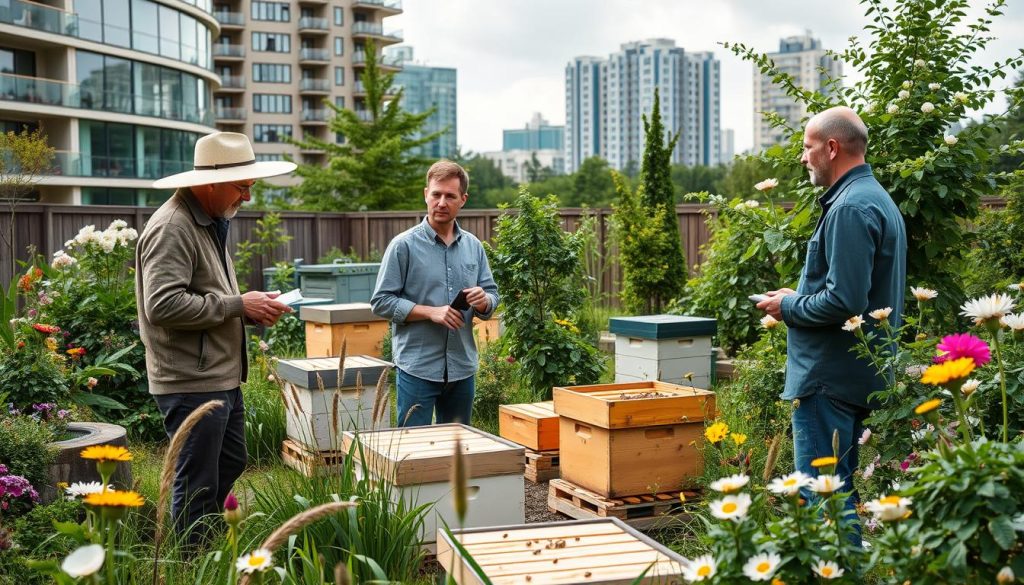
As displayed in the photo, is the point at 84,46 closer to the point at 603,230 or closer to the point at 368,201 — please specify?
the point at 368,201

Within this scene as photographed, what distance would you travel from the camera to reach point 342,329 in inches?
323

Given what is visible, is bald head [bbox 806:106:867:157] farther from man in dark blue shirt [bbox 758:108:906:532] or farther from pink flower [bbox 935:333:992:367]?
pink flower [bbox 935:333:992:367]

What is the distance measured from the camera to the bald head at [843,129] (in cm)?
358

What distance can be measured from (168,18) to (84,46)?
4693mm

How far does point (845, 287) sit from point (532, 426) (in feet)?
9.52

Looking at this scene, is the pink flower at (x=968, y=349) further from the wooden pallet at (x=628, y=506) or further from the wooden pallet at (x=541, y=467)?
the wooden pallet at (x=541, y=467)

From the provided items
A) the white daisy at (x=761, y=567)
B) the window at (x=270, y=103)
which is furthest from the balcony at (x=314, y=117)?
the white daisy at (x=761, y=567)

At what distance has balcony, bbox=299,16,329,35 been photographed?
64.8 m

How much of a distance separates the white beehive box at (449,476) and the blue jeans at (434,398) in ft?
1.39

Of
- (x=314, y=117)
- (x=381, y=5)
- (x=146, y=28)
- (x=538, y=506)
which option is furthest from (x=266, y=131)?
(x=538, y=506)

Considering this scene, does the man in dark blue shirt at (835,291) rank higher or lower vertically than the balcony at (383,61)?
lower

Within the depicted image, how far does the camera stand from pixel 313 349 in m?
8.53

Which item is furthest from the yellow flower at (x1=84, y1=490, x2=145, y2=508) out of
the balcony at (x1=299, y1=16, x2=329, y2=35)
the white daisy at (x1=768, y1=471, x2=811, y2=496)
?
the balcony at (x1=299, y1=16, x2=329, y2=35)

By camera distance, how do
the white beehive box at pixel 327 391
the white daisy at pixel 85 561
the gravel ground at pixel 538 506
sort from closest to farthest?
the white daisy at pixel 85 561
the gravel ground at pixel 538 506
the white beehive box at pixel 327 391
